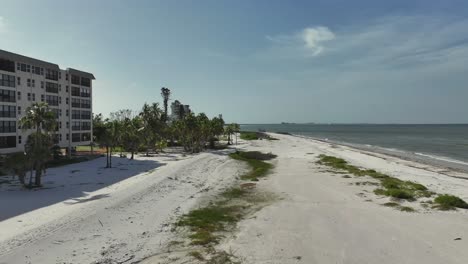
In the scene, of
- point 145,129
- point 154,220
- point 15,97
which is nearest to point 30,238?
point 154,220

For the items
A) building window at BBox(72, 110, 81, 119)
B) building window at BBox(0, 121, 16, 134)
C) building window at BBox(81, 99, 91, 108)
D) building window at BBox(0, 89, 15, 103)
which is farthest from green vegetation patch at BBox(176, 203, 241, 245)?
building window at BBox(81, 99, 91, 108)

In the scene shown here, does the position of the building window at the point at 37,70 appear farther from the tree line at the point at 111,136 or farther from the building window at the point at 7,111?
the tree line at the point at 111,136

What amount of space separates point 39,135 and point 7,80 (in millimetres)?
25104

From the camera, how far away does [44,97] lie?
6169cm

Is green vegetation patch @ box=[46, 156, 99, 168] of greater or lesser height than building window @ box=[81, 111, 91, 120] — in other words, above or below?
below

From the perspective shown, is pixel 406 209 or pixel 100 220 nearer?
pixel 100 220

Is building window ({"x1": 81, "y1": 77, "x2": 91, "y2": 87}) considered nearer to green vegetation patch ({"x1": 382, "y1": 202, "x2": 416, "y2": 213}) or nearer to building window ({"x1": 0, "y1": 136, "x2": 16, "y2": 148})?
building window ({"x1": 0, "y1": 136, "x2": 16, "y2": 148})

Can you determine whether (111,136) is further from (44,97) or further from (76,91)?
(76,91)

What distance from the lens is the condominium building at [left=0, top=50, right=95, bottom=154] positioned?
52.4 m

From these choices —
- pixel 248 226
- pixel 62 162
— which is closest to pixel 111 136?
pixel 62 162

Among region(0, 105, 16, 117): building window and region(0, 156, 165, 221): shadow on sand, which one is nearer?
region(0, 156, 165, 221): shadow on sand

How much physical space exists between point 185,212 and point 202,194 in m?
7.24

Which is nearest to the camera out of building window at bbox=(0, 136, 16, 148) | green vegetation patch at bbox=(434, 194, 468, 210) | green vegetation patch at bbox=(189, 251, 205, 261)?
green vegetation patch at bbox=(189, 251, 205, 261)

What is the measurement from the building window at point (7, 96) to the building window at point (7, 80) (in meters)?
1.06
